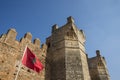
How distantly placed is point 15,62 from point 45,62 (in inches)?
93.3

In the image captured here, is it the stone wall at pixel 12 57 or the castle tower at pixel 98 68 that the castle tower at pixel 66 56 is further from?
the castle tower at pixel 98 68

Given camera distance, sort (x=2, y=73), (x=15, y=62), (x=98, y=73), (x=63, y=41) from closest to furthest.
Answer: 1. (x=2, y=73)
2. (x=15, y=62)
3. (x=63, y=41)
4. (x=98, y=73)

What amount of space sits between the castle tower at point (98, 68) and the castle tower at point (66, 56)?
14.6ft

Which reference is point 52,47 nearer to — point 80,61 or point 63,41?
point 63,41

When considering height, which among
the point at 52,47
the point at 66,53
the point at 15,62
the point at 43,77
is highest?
the point at 52,47

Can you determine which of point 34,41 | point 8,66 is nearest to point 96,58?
point 34,41

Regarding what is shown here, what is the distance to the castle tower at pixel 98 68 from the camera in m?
12.6

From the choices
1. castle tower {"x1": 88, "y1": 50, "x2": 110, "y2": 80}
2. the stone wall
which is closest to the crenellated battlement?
the stone wall

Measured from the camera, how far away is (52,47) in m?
9.78

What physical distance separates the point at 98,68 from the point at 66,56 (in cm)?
613

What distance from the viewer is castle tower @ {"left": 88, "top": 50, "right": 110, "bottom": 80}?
1261 cm

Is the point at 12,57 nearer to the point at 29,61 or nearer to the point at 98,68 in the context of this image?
the point at 29,61

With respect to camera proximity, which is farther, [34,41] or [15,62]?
[34,41]

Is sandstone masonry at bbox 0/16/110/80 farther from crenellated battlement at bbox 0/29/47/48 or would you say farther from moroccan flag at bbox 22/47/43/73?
moroccan flag at bbox 22/47/43/73
